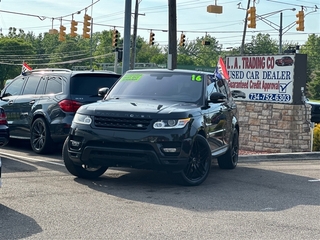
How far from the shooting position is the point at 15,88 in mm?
13625

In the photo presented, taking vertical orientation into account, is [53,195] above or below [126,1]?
below

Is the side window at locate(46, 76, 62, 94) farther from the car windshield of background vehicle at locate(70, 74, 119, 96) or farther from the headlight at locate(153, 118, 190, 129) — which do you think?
the headlight at locate(153, 118, 190, 129)

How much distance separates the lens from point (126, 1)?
700 inches

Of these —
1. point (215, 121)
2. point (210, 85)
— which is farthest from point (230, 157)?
point (210, 85)

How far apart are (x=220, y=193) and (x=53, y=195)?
7.75 feet

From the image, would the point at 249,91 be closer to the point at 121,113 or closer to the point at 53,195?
the point at 121,113

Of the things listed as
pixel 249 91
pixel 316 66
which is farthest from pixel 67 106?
pixel 316 66

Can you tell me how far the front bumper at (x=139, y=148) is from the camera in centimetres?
828

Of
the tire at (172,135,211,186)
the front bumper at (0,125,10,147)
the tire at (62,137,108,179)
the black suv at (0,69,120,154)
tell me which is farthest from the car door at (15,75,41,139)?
the tire at (172,135,211,186)

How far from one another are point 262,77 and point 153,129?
27.4 ft

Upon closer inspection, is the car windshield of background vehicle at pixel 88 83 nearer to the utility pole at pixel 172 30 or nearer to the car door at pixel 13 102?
the car door at pixel 13 102

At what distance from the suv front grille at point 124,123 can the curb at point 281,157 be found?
16.8ft

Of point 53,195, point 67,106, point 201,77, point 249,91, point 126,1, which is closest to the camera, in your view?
point 53,195

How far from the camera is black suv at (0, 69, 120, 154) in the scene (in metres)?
12.0
